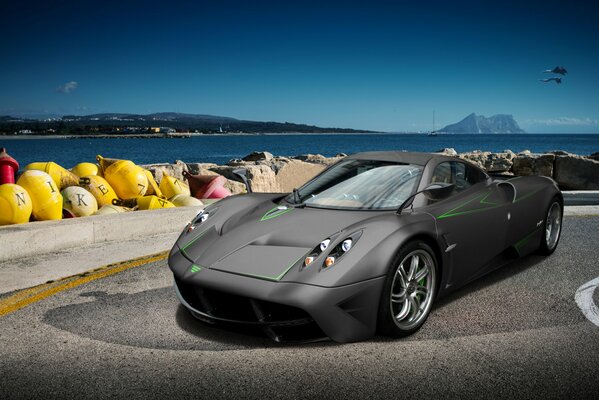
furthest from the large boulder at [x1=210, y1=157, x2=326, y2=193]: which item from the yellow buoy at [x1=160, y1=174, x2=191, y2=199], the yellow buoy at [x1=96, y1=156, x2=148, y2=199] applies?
the yellow buoy at [x1=96, y1=156, x2=148, y2=199]

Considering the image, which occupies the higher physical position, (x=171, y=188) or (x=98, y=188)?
(x=98, y=188)

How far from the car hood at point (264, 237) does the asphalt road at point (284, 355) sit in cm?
48

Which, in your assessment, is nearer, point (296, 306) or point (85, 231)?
point (296, 306)

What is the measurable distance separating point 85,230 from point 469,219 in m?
4.00

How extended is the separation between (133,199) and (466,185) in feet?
17.0

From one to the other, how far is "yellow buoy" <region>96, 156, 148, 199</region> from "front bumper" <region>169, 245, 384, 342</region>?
215 inches

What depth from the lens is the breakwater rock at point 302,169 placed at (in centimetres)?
1168

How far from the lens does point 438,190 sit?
3.94 m

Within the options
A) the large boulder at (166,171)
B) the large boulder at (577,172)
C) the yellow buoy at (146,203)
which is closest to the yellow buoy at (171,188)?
the yellow buoy at (146,203)

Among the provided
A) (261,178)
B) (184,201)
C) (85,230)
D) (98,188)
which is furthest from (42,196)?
(261,178)

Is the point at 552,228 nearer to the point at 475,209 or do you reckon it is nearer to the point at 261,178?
the point at 475,209

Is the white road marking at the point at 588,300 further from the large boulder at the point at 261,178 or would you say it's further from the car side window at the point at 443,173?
the large boulder at the point at 261,178

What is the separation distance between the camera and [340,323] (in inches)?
132

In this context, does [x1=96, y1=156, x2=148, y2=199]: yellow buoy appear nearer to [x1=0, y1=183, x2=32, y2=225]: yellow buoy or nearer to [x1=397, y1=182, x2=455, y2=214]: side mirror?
[x1=0, y1=183, x2=32, y2=225]: yellow buoy
